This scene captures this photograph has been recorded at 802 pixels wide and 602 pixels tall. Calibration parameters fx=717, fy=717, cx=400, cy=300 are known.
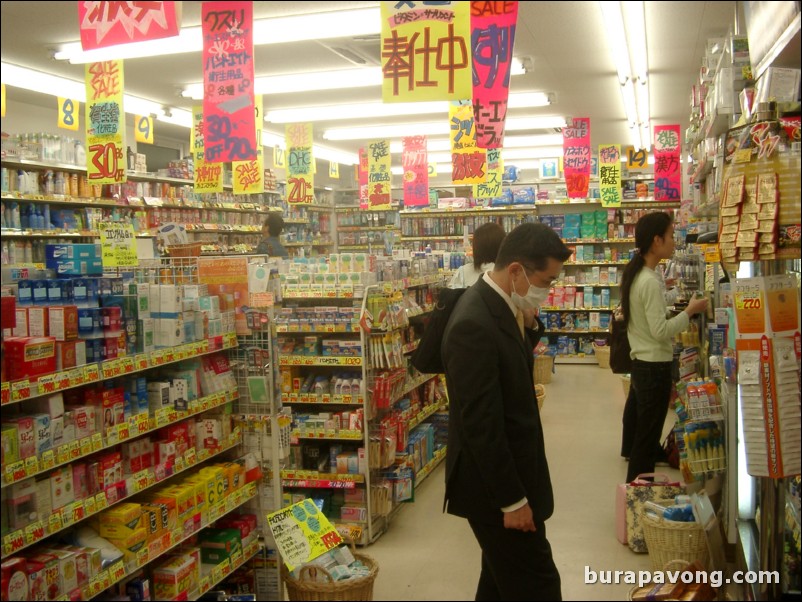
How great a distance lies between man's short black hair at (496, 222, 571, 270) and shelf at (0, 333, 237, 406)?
1.74 meters

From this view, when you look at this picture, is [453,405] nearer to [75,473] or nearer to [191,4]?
[75,473]

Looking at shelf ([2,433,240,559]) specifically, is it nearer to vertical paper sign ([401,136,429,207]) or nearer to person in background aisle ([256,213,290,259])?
person in background aisle ([256,213,290,259])

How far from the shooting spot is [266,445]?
4.07m

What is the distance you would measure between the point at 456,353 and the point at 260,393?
1.73 meters

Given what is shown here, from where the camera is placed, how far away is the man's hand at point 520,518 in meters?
2.49

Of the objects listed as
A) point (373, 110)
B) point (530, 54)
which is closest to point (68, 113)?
point (373, 110)

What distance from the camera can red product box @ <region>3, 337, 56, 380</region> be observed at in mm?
2643

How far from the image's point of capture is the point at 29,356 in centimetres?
268

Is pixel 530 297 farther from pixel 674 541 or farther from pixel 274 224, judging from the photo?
pixel 274 224

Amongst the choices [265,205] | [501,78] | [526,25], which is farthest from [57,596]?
[265,205]

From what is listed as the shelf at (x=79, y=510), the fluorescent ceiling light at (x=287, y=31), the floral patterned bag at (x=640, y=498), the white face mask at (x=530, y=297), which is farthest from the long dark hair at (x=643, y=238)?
the fluorescent ceiling light at (x=287, y=31)

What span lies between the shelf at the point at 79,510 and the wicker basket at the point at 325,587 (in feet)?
2.59

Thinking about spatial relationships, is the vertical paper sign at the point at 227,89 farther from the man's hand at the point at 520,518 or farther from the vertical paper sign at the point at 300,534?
the man's hand at the point at 520,518

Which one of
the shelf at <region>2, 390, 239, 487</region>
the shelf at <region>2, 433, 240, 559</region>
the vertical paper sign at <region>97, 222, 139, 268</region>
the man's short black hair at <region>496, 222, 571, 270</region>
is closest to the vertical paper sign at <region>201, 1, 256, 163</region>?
the vertical paper sign at <region>97, 222, 139, 268</region>
